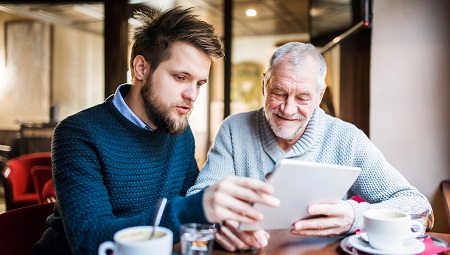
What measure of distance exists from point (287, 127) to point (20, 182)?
2913 millimetres

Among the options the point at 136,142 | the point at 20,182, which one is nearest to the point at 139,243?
the point at 136,142

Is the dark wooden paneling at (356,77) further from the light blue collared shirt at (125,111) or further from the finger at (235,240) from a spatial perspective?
the finger at (235,240)

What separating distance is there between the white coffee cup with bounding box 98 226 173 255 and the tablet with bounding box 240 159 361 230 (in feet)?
0.83

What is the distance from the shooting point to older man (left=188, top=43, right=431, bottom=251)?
5.04 feet

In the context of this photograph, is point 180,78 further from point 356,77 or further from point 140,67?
point 356,77

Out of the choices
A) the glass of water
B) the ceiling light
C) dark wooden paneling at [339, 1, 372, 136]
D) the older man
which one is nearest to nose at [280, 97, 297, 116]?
the older man

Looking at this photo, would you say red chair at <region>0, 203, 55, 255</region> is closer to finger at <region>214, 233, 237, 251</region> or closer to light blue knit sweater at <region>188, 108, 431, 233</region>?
light blue knit sweater at <region>188, 108, 431, 233</region>

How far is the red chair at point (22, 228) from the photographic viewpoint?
1.25 meters

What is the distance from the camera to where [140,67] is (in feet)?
4.87

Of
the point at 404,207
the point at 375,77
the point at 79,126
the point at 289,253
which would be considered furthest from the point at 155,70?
the point at 375,77

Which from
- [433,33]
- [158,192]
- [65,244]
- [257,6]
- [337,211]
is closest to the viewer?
[337,211]

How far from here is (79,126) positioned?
4.15ft

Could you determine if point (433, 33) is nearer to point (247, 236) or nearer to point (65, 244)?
point (247, 236)

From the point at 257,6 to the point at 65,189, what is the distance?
4808 millimetres
